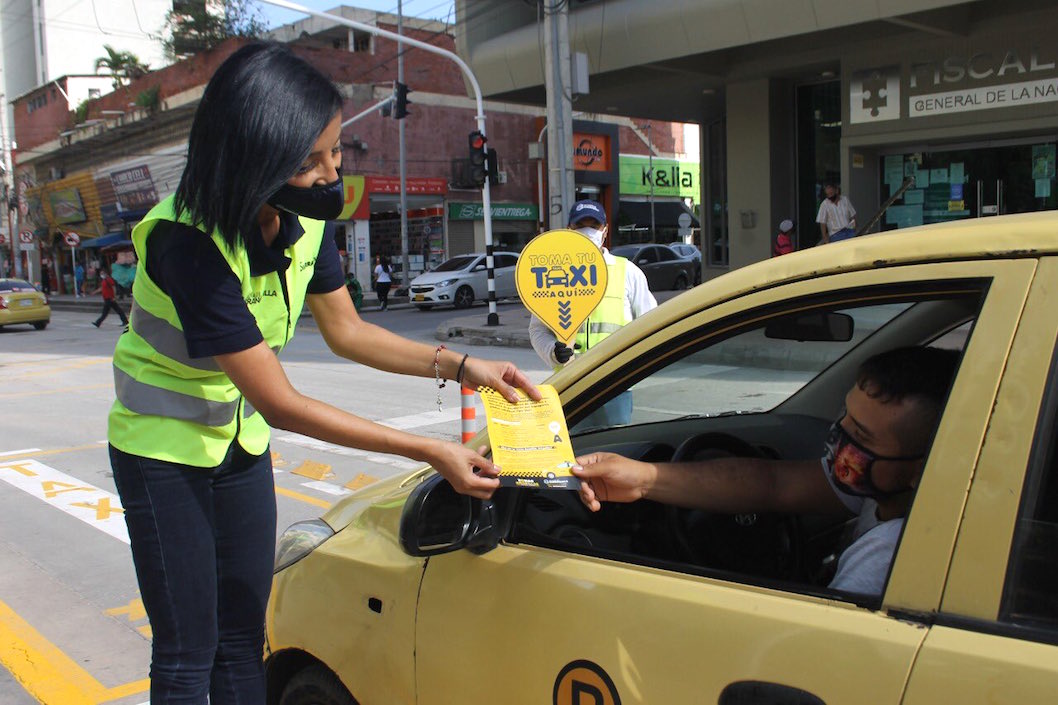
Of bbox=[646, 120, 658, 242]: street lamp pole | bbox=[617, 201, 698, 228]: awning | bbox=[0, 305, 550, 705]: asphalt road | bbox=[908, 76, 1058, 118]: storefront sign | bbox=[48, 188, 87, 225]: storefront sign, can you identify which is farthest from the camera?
bbox=[48, 188, 87, 225]: storefront sign

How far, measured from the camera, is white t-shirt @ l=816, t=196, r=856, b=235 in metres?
14.5

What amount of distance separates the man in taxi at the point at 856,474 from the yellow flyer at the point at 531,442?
58 mm

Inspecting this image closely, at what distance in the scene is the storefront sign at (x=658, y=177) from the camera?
45781mm

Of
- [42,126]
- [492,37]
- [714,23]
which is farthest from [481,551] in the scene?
[42,126]

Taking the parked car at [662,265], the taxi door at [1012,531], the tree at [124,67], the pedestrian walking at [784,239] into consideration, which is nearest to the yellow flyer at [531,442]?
the taxi door at [1012,531]

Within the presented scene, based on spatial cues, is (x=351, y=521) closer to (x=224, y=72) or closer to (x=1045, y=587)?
(x=224, y=72)

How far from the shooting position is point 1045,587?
1.41 m

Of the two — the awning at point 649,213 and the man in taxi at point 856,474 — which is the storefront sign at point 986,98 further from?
the awning at point 649,213

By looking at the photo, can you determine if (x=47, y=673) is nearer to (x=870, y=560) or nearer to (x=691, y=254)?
(x=870, y=560)

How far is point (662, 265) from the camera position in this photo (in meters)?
26.5

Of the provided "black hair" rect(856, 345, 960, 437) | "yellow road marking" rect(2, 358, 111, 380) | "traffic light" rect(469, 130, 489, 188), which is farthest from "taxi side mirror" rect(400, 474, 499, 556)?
"traffic light" rect(469, 130, 489, 188)

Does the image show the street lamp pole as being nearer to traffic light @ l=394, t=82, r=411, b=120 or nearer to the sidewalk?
the sidewalk

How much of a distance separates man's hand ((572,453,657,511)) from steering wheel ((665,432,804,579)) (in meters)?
0.16

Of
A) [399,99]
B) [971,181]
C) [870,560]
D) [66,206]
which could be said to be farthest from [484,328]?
[66,206]
